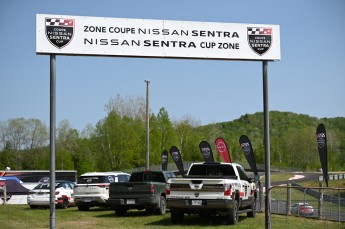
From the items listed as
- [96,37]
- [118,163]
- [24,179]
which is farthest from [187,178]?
[118,163]

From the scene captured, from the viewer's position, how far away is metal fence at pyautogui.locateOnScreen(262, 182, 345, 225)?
49.8ft

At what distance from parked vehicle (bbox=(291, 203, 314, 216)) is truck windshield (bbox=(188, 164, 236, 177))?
283cm

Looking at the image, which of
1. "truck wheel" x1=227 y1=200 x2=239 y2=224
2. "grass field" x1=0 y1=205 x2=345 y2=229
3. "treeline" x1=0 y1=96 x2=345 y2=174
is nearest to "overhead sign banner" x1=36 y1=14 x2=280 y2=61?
"truck wheel" x1=227 y1=200 x2=239 y2=224

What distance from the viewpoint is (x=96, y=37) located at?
573 inches

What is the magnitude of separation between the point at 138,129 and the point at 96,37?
2651 inches

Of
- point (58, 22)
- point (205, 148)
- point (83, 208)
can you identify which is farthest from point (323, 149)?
point (205, 148)

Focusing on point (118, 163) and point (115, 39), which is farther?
point (118, 163)

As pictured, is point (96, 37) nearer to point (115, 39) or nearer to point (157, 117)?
point (115, 39)

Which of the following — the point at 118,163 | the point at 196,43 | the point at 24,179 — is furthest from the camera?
the point at 118,163

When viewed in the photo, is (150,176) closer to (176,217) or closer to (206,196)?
(176,217)

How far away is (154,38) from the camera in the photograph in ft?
48.6

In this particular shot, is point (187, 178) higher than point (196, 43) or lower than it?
lower

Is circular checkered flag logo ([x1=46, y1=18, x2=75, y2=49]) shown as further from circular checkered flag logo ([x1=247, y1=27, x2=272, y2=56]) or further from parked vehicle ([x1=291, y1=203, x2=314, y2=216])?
parked vehicle ([x1=291, y1=203, x2=314, y2=216])

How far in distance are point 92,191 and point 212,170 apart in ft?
26.4
